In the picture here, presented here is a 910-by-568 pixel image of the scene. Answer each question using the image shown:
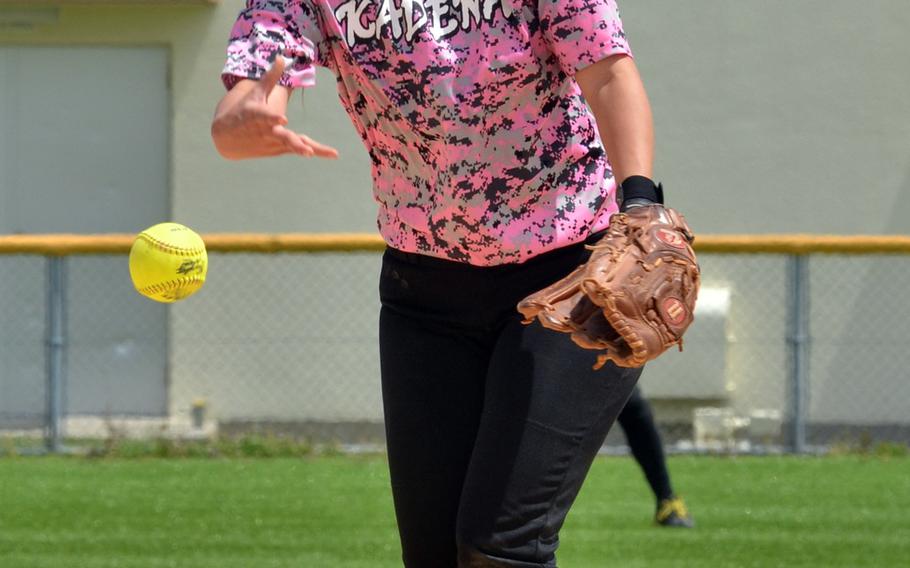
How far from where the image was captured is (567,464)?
2926 millimetres

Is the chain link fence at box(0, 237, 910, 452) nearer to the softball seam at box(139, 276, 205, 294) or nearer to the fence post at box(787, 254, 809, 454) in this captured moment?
the fence post at box(787, 254, 809, 454)

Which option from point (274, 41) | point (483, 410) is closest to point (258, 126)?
point (274, 41)

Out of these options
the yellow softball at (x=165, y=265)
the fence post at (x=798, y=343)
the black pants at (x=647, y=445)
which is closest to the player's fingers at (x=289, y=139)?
the yellow softball at (x=165, y=265)

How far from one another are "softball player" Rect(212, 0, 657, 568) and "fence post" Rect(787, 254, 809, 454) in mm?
6670

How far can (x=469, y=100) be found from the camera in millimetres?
2975

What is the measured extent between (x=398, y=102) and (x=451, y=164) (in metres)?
0.18

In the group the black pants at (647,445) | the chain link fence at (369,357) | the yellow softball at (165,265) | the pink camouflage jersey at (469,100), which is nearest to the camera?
the pink camouflage jersey at (469,100)

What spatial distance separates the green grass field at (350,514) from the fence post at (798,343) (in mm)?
313

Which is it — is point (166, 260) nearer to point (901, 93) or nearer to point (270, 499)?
point (270, 499)

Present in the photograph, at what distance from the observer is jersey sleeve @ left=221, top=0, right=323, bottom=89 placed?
2.96 metres

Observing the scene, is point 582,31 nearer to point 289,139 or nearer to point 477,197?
point 477,197

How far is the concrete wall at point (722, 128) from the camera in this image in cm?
1018

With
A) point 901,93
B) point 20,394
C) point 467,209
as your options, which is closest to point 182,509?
point 20,394

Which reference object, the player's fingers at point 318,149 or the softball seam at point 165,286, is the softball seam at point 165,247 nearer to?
the softball seam at point 165,286
